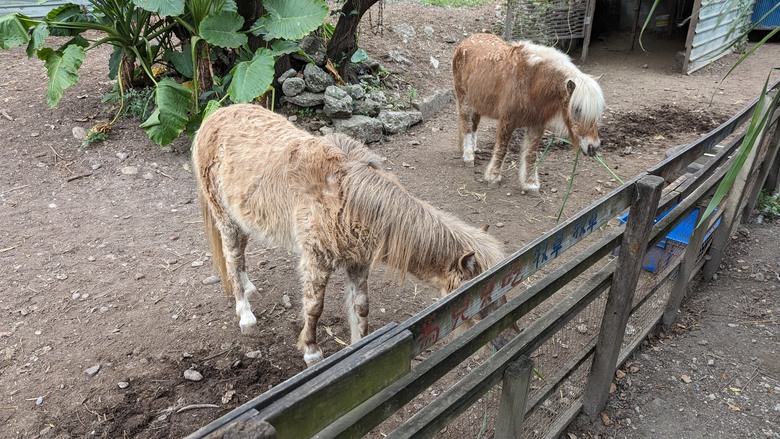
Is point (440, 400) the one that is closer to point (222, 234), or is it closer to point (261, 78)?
point (222, 234)

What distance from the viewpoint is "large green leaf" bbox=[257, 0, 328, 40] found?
589 centimetres

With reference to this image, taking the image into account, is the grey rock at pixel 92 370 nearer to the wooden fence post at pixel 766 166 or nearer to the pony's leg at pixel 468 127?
the pony's leg at pixel 468 127

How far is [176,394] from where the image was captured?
3.06 m

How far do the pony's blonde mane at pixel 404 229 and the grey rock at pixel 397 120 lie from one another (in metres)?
4.46

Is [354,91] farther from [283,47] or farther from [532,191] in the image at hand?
[532,191]

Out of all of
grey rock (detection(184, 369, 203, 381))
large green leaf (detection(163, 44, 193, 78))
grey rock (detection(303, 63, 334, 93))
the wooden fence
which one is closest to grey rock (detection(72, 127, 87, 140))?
large green leaf (detection(163, 44, 193, 78))

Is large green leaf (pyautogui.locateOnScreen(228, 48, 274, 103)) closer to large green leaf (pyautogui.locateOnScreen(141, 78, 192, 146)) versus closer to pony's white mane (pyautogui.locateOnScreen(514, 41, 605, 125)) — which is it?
large green leaf (pyautogui.locateOnScreen(141, 78, 192, 146))

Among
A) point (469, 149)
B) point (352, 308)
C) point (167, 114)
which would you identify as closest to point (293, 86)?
point (167, 114)

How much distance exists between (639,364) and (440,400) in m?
2.19

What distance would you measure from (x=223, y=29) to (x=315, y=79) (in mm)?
1428

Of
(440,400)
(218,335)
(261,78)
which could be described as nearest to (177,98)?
(261,78)

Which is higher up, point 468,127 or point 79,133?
point 79,133

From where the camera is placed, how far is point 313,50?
24.0 feet

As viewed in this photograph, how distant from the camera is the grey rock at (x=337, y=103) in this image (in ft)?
21.8
